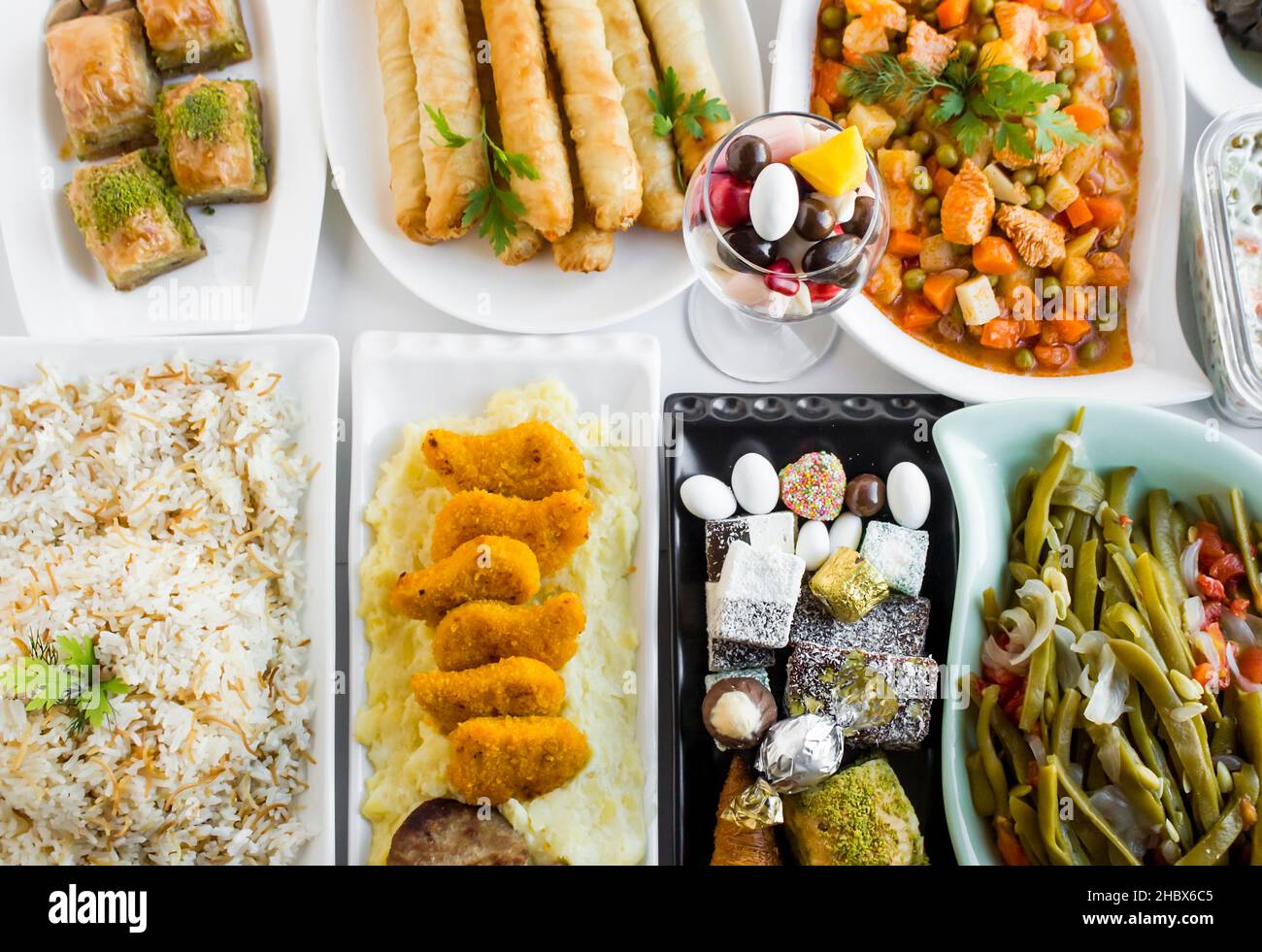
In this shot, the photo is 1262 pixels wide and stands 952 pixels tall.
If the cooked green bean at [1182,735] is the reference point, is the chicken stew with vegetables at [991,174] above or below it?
above

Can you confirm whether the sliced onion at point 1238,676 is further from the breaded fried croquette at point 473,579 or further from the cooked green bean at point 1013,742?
the breaded fried croquette at point 473,579

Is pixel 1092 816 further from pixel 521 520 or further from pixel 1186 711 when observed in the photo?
pixel 521 520

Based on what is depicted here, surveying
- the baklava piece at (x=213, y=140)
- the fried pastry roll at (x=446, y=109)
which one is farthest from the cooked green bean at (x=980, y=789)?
the baklava piece at (x=213, y=140)

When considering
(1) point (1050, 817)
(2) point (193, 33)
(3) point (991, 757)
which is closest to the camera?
(1) point (1050, 817)

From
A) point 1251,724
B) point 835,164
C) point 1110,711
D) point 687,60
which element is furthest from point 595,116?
point 1251,724

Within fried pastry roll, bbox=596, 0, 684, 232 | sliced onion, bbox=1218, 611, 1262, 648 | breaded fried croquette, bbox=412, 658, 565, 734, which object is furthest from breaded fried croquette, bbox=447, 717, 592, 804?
sliced onion, bbox=1218, 611, 1262, 648

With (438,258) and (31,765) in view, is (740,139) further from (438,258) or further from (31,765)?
(31,765)
